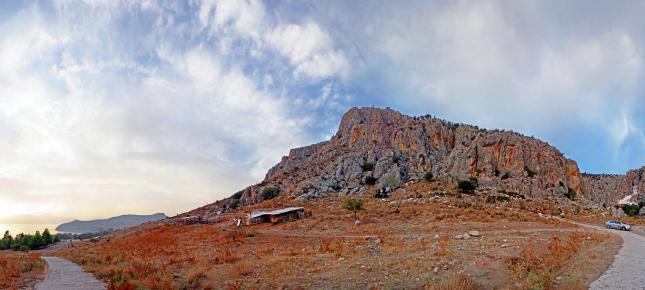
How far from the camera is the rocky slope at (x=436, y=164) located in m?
81.1

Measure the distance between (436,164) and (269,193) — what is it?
42.3 metres

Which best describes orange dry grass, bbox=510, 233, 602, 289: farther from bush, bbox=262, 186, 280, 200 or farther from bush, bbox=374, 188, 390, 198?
bush, bbox=262, 186, 280, 200

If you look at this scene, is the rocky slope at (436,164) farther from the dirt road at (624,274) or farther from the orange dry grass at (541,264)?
the dirt road at (624,274)

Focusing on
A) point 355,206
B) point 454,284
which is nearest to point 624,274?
point 454,284

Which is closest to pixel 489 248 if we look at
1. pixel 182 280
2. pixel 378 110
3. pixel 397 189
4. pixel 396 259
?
pixel 396 259

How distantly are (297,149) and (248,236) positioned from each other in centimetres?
12838

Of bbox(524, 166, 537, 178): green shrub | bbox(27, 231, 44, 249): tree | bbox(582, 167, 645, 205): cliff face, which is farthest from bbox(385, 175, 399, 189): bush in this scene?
bbox(27, 231, 44, 249): tree

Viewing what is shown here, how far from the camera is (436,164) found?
92.5 meters

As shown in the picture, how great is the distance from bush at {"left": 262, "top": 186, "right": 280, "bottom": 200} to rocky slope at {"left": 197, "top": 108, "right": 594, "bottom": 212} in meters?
2.22

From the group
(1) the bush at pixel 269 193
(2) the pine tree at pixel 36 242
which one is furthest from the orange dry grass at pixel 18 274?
(1) the bush at pixel 269 193

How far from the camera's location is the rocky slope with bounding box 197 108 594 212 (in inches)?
3191

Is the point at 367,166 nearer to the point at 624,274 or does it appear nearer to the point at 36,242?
the point at 36,242

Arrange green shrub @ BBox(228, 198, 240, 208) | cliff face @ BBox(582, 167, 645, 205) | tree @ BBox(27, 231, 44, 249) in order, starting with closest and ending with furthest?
tree @ BBox(27, 231, 44, 249)
green shrub @ BBox(228, 198, 240, 208)
cliff face @ BBox(582, 167, 645, 205)

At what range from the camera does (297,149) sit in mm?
165500
